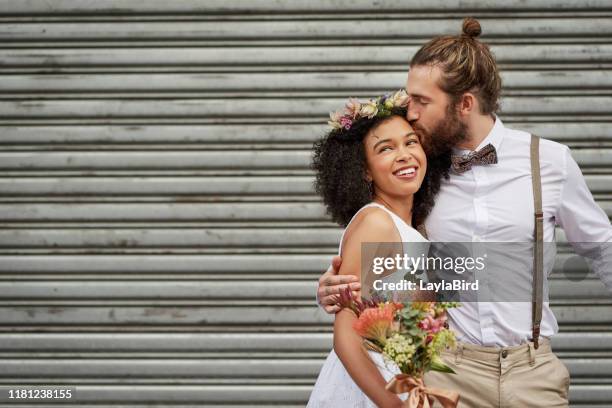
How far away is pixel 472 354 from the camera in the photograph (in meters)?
2.94

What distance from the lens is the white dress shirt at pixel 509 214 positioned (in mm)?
2967

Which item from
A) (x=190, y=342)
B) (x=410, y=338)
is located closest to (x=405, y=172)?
(x=410, y=338)

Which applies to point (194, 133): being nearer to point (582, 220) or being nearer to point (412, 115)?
point (412, 115)

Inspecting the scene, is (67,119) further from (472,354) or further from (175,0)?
(472,354)

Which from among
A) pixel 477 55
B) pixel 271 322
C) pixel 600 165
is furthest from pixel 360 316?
pixel 600 165

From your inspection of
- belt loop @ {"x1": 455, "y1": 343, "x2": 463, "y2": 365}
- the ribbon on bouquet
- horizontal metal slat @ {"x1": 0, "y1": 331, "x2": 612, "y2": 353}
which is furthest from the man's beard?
horizontal metal slat @ {"x1": 0, "y1": 331, "x2": 612, "y2": 353}

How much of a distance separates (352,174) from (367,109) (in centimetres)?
28

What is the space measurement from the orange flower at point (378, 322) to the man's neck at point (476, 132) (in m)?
1.04

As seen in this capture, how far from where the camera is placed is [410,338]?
2.38 m

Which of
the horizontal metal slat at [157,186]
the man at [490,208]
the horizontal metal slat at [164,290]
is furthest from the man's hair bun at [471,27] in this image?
the horizontal metal slat at [164,290]

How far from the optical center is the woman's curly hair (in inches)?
117

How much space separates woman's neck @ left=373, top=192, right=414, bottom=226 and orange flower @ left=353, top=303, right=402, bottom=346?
69 centimetres

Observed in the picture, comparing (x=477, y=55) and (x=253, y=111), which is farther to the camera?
(x=253, y=111)

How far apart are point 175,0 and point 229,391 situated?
→ 2555 mm
